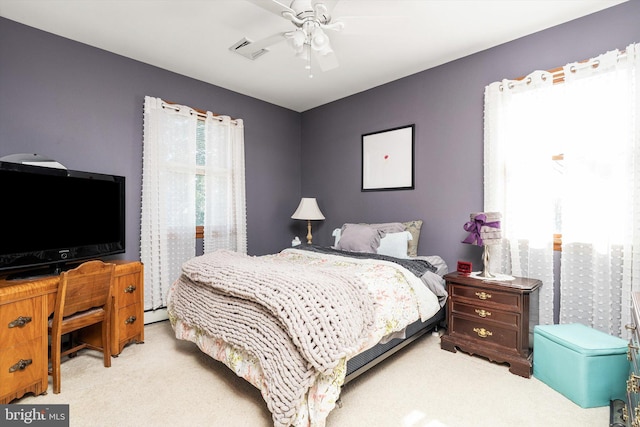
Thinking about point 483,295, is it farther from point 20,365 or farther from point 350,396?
point 20,365

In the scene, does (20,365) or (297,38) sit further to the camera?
(297,38)

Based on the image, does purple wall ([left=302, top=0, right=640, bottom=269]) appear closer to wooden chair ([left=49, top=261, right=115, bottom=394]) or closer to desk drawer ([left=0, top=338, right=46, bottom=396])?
wooden chair ([left=49, top=261, right=115, bottom=394])

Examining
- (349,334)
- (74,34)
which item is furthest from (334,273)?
(74,34)

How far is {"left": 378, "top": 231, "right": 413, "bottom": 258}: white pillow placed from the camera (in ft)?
10.3

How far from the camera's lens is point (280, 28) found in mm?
2654

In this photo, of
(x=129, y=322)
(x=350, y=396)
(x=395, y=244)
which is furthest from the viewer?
(x=395, y=244)

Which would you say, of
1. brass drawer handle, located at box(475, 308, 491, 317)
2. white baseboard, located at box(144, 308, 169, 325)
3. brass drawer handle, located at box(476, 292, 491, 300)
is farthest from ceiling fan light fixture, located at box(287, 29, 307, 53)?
white baseboard, located at box(144, 308, 169, 325)

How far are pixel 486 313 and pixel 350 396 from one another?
1217 millimetres

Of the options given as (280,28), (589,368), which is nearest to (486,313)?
(589,368)

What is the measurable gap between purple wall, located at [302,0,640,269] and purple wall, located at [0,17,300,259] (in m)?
1.20

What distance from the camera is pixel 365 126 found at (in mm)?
3945

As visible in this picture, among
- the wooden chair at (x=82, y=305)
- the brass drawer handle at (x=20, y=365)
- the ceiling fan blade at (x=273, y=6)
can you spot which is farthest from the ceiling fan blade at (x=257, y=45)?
the brass drawer handle at (x=20, y=365)

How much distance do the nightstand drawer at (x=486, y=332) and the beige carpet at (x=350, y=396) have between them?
0.17m

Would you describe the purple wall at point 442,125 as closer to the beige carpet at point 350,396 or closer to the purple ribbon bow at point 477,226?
the purple ribbon bow at point 477,226
